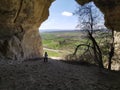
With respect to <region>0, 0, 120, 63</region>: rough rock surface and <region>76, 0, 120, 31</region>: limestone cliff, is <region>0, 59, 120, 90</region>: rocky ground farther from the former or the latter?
<region>0, 0, 120, 63</region>: rough rock surface

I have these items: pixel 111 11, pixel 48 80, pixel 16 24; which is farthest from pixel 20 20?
pixel 48 80

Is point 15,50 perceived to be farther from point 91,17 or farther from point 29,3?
point 91,17


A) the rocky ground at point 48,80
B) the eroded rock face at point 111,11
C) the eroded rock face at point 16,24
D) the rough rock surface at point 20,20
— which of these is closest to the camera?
the rocky ground at point 48,80

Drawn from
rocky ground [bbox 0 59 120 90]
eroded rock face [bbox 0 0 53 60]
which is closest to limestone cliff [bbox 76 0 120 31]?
rocky ground [bbox 0 59 120 90]

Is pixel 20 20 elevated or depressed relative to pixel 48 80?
elevated

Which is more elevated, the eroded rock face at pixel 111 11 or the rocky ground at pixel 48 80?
the eroded rock face at pixel 111 11

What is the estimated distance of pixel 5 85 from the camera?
11594 mm

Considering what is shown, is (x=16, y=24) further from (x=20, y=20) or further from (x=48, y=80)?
(x=48, y=80)

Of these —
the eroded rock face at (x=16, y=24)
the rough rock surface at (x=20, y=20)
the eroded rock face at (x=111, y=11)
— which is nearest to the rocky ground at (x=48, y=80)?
the eroded rock face at (x=111, y=11)

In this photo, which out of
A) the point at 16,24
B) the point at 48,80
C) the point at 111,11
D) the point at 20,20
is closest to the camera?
the point at 48,80

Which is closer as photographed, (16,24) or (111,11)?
(111,11)

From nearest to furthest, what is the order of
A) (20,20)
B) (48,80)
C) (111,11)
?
(48,80) → (111,11) → (20,20)

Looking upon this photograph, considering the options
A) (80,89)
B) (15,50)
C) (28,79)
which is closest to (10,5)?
(15,50)

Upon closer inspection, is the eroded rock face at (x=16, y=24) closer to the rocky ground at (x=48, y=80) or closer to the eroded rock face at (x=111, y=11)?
the rocky ground at (x=48, y=80)
